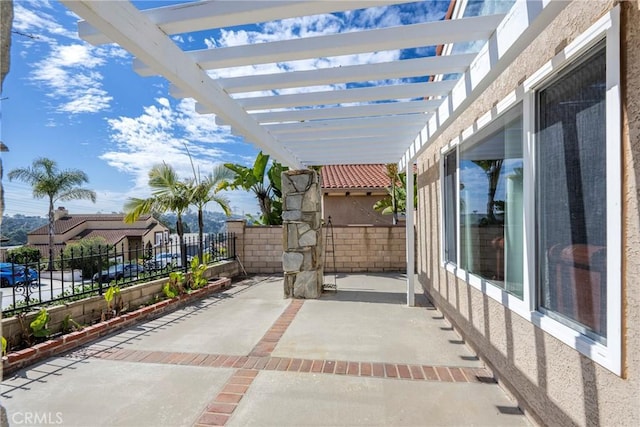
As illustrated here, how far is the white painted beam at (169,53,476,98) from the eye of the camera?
3621mm

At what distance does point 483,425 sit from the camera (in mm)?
2885

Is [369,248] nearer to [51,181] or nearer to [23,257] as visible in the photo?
[23,257]

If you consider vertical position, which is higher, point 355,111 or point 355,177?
point 355,177

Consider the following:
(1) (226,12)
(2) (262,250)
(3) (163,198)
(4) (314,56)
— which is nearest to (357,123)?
(4) (314,56)

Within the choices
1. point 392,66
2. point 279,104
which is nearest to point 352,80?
point 392,66

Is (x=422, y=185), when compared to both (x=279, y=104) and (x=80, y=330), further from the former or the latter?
(x=80, y=330)

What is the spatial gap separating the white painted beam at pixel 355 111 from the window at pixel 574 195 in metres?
2.18

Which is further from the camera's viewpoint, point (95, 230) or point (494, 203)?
point (95, 230)

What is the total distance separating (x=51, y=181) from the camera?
81.1 feet

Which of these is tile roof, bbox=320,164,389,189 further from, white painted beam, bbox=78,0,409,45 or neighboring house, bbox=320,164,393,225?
white painted beam, bbox=78,0,409,45

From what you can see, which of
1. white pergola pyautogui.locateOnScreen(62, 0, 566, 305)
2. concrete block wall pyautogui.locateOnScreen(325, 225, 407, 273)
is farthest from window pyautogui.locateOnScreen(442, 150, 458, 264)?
concrete block wall pyautogui.locateOnScreen(325, 225, 407, 273)

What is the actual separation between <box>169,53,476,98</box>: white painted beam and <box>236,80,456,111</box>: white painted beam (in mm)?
462

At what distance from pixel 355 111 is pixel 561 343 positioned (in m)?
3.69

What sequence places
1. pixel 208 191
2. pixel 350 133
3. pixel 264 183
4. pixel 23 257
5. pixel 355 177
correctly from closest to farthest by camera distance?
pixel 350 133, pixel 23 257, pixel 208 191, pixel 264 183, pixel 355 177
